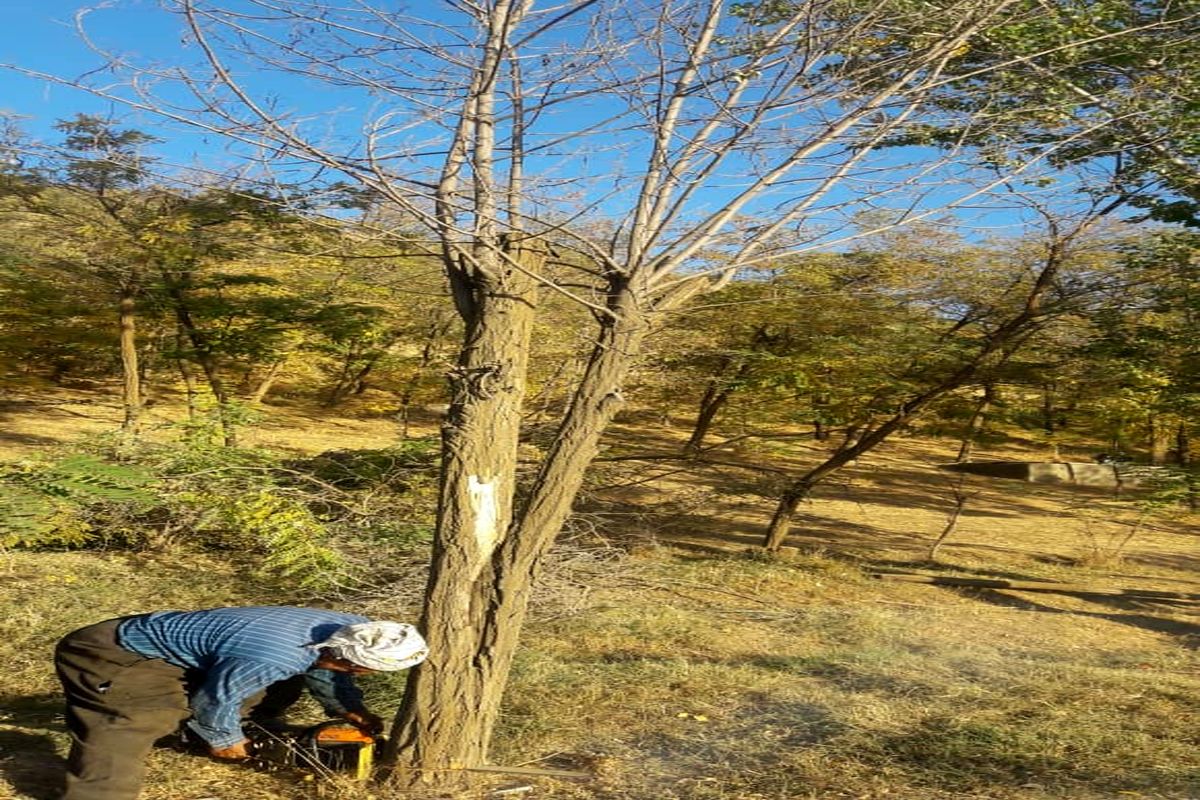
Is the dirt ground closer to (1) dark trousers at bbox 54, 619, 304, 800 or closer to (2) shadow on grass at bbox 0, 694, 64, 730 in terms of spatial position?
(2) shadow on grass at bbox 0, 694, 64, 730

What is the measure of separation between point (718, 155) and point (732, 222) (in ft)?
1.61

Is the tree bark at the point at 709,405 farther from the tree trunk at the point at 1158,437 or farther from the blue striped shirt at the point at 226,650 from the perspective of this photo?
the blue striped shirt at the point at 226,650

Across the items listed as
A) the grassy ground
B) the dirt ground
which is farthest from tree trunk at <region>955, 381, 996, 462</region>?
the grassy ground

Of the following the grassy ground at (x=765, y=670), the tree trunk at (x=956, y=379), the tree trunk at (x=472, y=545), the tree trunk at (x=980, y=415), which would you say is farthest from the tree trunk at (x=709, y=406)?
the tree trunk at (x=472, y=545)

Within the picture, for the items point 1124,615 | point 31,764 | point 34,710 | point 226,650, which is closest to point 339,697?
point 226,650

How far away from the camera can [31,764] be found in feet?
14.1

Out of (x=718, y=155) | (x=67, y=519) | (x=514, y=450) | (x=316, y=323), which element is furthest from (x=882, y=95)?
(x=316, y=323)

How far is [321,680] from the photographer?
4184mm

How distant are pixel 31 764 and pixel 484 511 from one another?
218 cm

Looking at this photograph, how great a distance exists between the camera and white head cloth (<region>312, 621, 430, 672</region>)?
3721 millimetres

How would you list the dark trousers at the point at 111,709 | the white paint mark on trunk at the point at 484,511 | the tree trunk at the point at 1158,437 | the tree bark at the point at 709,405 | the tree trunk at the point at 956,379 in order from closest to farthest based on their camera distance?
the dark trousers at the point at 111,709
the white paint mark on trunk at the point at 484,511
the tree trunk at the point at 956,379
the tree trunk at the point at 1158,437
the tree bark at the point at 709,405

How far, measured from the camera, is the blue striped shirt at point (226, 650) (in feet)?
12.5

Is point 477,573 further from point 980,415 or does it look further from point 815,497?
point 815,497

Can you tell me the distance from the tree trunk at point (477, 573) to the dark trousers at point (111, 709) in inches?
35.6
